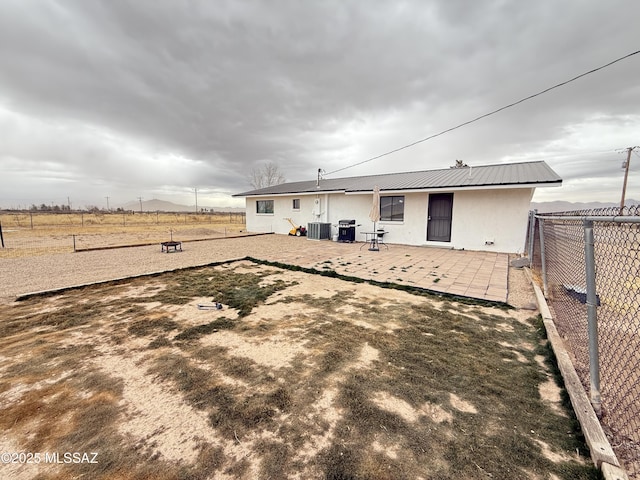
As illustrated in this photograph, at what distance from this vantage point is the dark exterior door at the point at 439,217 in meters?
9.80

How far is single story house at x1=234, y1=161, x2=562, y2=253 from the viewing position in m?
8.45

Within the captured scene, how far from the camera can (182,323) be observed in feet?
10.5

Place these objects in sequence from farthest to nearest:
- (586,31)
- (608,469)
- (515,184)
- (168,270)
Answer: (515,184), (586,31), (168,270), (608,469)

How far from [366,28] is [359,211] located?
711 centimetres

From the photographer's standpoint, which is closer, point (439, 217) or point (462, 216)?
point (462, 216)

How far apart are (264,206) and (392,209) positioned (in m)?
8.98

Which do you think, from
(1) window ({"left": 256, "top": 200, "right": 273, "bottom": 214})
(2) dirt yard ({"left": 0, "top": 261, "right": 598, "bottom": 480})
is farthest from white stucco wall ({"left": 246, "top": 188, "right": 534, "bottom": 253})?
(2) dirt yard ({"left": 0, "top": 261, "right": 598, "bottom": 480})

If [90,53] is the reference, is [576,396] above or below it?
below

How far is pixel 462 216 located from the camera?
941 centimetres

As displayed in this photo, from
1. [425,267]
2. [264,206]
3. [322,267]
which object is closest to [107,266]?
[322,267]

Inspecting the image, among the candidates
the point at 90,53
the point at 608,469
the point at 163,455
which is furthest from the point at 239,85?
the point at 608,469

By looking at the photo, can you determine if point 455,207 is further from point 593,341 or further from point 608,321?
point 593,341

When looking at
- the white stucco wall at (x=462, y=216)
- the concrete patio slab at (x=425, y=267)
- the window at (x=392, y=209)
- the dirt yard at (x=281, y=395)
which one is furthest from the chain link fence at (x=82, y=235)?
the window at (x=392, y=209)

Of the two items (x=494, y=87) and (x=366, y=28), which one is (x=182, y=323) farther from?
(x=494, y=87)
